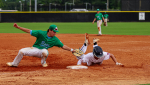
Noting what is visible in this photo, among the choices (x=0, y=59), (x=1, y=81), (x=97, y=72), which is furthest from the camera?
(x=0, y=59)

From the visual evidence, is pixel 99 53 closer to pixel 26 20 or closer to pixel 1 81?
pixel 1 81

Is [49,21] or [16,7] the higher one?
[16,7]

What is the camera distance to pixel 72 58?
8195mm

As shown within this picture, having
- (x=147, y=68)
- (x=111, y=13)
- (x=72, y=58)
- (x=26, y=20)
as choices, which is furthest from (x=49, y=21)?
(x=147, y=68)

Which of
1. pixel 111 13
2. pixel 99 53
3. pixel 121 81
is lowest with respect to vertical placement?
pixel 121 81

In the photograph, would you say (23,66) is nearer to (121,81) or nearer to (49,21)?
(121,81)

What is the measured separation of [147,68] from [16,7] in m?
51.0

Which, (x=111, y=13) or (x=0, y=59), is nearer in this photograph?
(x=0, y=59)

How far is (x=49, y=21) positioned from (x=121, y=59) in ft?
91.0

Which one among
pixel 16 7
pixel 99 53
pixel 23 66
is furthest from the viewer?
pixel 16 7

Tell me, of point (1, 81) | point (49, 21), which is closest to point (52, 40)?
point (1, 81)

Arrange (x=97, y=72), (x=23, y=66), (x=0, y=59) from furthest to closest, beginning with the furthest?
(x=0, y=59), (x=23, y=66), (x=97, y=72)

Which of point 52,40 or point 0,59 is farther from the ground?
point 52,40

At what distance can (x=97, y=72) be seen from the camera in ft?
18.9
